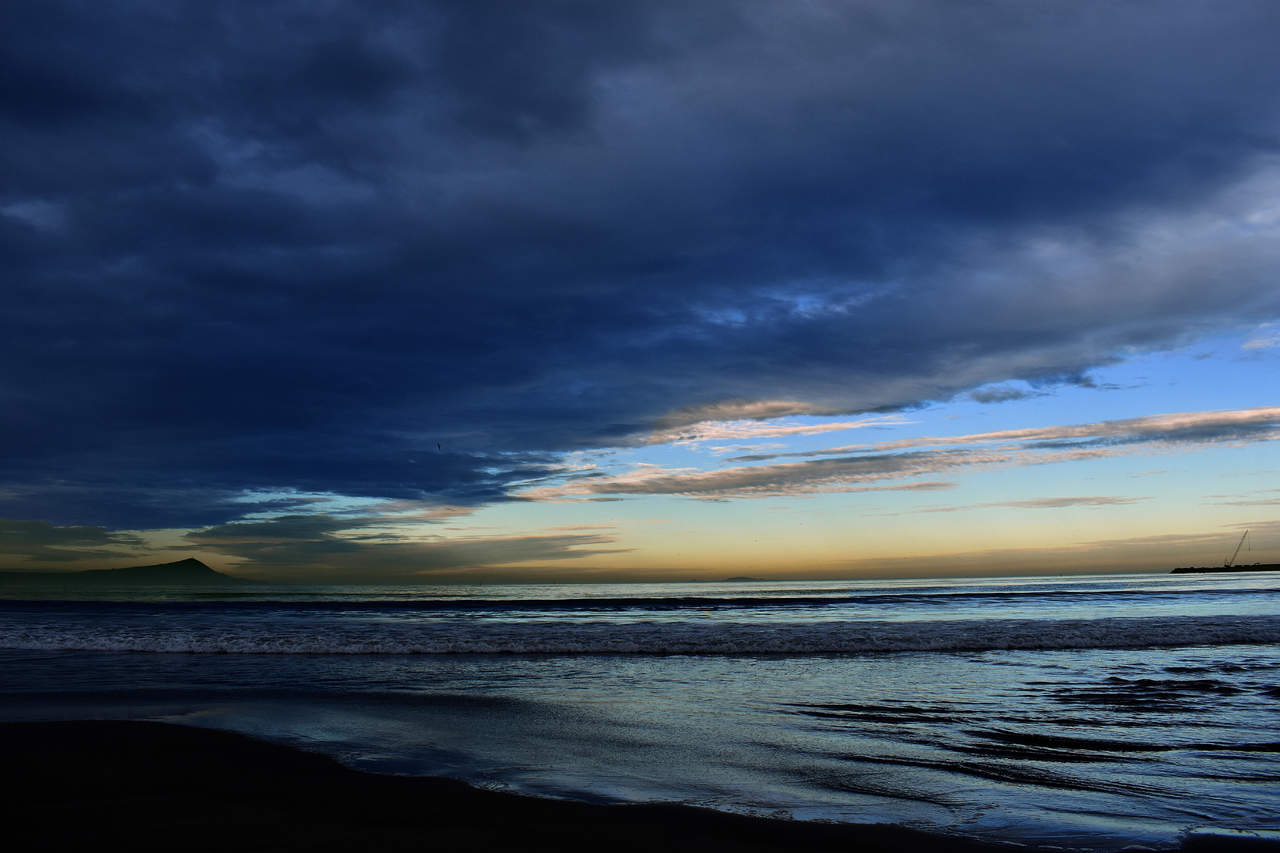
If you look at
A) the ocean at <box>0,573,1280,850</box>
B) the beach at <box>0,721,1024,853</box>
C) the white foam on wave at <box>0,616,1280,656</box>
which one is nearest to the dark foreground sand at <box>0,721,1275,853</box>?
the beach at <box>0,721,1024,853</box>

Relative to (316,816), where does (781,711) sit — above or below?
below

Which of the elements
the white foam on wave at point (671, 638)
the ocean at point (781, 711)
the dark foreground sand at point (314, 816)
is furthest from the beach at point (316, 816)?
the white foam on wave at point (671, 638)

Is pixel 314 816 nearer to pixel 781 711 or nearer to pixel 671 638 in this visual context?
pixel 781 711

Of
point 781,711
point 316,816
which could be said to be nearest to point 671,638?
point 781,711

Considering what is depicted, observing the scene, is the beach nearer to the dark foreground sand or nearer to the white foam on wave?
the dark foreground sand

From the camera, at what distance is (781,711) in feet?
34.5

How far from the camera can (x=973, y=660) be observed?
16719 millimetres

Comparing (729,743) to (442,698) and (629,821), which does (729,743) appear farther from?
(442,698)

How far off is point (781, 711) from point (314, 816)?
6845 millimetres

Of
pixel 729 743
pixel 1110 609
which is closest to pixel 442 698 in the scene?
pixel 729 743

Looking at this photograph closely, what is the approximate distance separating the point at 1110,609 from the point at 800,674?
27.3 metres

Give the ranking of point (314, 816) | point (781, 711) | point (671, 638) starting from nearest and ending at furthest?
point (314, 816) < point (781, 711) < point (671, 638)

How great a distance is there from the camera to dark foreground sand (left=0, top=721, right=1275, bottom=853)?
16.1 ft

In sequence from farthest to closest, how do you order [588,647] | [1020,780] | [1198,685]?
[588,647], [1198,685], [1020,780]
